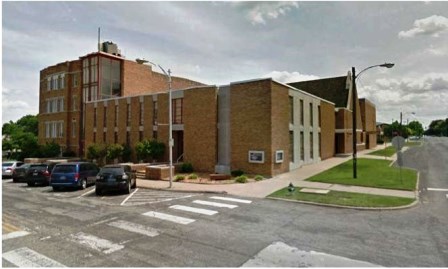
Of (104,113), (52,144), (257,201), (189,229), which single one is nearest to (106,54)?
(104,113)

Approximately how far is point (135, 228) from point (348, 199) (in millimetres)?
9297

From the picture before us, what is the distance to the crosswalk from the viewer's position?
740 centimetres

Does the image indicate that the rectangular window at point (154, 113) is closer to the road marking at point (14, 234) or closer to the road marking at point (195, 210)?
the road marking at point (195, 210)

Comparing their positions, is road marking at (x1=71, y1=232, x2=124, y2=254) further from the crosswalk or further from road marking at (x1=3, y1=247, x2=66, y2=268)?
road marking at (x1=3, y1=247, x2=66, y2=268)

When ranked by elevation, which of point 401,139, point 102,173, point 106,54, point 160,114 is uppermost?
point 106,54

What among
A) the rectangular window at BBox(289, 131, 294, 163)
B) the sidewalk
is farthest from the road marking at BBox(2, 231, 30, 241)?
the rectangular window at BBox(289, 131, 294, 163)

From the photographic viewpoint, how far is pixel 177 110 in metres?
27.8

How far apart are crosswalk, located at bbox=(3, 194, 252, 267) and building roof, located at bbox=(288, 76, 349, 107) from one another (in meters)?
32.5

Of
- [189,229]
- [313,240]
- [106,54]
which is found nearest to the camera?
[313,240]

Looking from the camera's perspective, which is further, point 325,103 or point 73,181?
point 325,103

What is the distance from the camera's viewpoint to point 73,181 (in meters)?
18.7

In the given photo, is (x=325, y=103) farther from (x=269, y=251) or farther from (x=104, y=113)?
(x=269, y=251)

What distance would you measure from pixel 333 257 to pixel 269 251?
1494 millimetres

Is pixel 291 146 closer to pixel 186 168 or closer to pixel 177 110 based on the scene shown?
pixel 186 168
